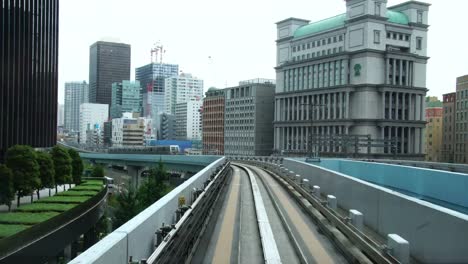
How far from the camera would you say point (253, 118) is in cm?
16262

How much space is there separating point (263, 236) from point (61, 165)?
160 ft

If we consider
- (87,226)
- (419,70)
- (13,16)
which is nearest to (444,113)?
(419,70)

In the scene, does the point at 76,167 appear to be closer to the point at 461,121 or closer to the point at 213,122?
the point at 461,121

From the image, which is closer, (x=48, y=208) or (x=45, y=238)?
(x=45, y=238)

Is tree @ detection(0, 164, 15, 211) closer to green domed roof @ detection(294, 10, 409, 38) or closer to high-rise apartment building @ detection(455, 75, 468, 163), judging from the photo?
green domed roof @ detection(294, 10, 409, 38)

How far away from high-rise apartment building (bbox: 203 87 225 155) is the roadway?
159164 mm

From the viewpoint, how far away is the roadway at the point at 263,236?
37.0 feet

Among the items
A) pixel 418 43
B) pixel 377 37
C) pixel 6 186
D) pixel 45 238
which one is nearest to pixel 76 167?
pixel 6 186

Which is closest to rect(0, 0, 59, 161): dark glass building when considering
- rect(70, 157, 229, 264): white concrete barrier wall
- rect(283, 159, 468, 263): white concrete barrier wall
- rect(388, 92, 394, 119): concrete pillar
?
rect(283, 159, 468, 263): white concrete barrier wall

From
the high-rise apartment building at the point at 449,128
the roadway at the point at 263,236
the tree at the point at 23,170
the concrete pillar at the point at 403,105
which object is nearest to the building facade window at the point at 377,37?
the concrete pillar at the point at 403,105

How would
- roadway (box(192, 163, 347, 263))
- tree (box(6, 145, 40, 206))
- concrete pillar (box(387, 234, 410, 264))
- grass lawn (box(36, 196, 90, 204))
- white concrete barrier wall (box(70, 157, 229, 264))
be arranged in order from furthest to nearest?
tree (box(6, 145, 40, 206)) < grass lawn (box(36, 196, 90, 204)) < roadway (box(192, 163, 347, 263)) < concrete pillar (box(387, 234, 410, 264)) < white concrete barrier wall (box(70, 157, 229, 264))

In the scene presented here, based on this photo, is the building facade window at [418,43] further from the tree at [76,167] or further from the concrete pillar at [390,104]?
the tree at [76,167]

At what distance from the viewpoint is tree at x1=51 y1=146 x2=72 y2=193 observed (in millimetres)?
56728

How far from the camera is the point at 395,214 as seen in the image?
11383 millimetres
